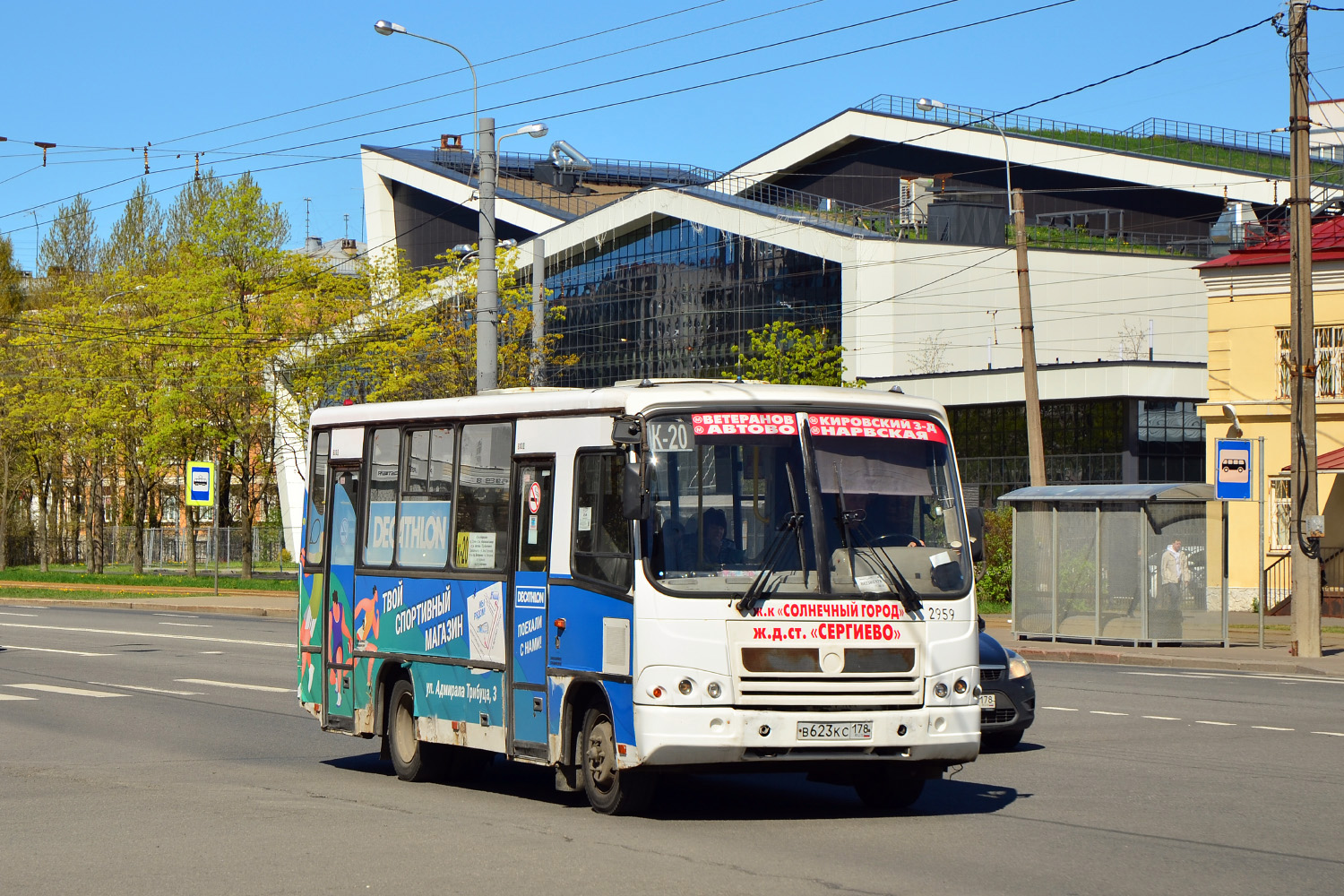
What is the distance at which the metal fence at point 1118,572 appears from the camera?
27281 mm

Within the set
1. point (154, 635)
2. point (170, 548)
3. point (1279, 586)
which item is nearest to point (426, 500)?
point (154, 635)

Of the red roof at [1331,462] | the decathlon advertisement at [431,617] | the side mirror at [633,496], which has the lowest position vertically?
the decathlon advertisement at [431,617]

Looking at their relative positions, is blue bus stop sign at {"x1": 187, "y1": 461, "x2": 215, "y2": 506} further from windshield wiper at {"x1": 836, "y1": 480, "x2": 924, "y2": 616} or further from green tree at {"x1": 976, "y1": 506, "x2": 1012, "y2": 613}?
windshield wiper at {"x1": 836, "y1": 480, "x2": 924, "y2": 616}

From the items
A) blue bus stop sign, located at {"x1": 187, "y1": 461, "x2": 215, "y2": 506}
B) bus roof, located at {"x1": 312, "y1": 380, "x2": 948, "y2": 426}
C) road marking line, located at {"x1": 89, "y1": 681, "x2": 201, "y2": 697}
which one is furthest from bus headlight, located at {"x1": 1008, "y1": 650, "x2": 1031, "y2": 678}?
blue bus stop sign, located at {"x1": 187, "y1": 461, "x2": 215, "y2": 506}

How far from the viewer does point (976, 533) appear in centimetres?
1083

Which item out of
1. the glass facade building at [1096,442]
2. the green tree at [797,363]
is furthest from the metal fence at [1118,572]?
the glass facade building at [1096,442]

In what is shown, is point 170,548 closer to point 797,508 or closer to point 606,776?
point 606,776

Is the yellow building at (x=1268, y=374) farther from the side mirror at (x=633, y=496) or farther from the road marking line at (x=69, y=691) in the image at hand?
the side mirror at (x=633, y=496)

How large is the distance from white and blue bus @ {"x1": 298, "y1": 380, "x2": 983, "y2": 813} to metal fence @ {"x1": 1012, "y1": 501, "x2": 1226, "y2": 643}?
1744 centimetres

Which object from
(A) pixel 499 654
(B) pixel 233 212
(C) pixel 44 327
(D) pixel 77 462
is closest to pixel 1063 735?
(A) pixel 499 654

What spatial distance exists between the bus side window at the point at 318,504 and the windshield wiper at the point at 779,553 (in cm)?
487

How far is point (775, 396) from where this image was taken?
1017 cm

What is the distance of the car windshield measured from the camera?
31.8 ft

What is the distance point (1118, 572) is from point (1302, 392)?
430 centimetres
